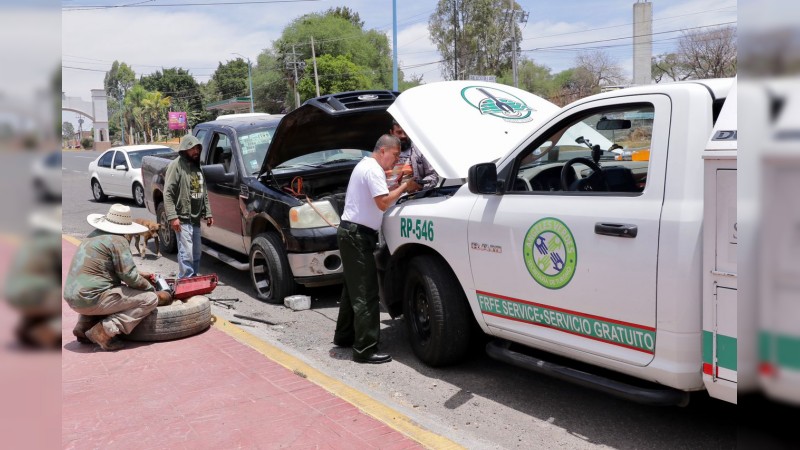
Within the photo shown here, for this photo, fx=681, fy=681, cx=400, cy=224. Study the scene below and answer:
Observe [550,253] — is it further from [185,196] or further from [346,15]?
[346,15]

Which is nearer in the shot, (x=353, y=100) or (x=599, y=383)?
(x=599, y=383)

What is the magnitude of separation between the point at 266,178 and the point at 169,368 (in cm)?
284

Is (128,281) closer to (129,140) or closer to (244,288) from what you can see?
(244,288)

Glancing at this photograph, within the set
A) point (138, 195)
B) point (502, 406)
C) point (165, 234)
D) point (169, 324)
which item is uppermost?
point (138, 195)

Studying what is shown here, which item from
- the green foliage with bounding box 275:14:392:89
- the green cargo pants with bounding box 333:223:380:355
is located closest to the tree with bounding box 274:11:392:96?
the green foliage with bounding box 275:14:392:89

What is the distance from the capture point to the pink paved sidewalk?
13.3 feet

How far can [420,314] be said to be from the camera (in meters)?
5.43

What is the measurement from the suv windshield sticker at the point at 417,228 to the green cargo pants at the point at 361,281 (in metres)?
0.34

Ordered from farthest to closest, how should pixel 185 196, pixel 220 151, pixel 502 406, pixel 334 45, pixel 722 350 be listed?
pixel 334 45
pixel 220 151
pixel 185 196
pixel 502 406
pixel 722 350

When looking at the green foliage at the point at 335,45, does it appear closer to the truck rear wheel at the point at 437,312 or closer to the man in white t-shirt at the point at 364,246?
the man in white t-shirt at the point at 364,246

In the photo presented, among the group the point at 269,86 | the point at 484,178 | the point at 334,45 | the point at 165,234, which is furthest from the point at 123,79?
the point at 484,178

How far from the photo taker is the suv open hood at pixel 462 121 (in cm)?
521

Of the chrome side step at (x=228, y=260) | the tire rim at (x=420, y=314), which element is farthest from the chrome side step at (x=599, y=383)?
the chrome side step at (x=228, y=260)

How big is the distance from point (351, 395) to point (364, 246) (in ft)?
4.24
